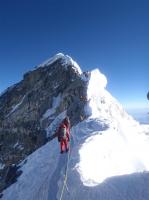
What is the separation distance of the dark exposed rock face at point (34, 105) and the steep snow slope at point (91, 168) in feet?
15.3

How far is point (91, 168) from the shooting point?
20828 mm

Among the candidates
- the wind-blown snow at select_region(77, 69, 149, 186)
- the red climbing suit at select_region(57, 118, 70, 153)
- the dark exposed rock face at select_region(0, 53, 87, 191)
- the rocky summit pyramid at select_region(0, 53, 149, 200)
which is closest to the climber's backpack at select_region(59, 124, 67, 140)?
the red climbing suit at select_region(57, 118, 70, 153)

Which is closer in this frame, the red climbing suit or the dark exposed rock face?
the red climbing suit

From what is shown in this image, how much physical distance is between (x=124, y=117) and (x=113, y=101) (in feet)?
7.51

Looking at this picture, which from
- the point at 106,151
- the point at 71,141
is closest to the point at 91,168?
the point at 106,151

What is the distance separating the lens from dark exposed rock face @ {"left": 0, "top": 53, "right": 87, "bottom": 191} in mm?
39938

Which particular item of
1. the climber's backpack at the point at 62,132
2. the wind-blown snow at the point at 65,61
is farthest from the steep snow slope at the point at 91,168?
the wind-blown snow at the point at 65,61

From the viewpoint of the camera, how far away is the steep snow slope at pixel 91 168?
1751 cm

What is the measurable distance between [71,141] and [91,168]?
697 centimetres

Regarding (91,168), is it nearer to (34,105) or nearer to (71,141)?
(71,141)

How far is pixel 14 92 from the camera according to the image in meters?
51.2

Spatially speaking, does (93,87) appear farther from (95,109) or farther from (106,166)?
(106,166)

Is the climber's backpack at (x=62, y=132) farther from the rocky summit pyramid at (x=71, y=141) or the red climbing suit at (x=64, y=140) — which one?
the rocky summit pyramid at (x=71, y=141)

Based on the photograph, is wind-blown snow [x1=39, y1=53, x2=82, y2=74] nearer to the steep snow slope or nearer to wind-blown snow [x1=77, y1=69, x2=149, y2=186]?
wind-blown snow [x1=77, y1=69, x2=149, y2=186]
